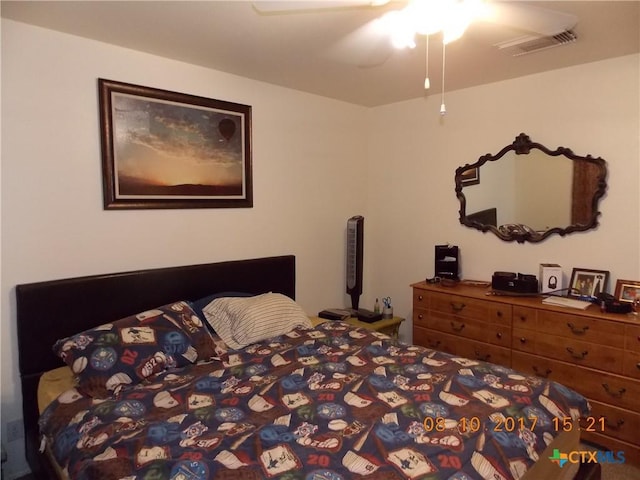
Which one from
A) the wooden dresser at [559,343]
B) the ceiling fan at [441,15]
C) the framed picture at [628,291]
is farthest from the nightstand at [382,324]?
the ceiling fan at [441,15]

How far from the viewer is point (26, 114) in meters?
2.15

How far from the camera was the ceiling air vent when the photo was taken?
89.4 inches

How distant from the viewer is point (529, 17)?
5.27 ft

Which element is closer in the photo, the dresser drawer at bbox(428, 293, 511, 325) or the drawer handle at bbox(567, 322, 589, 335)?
the drawer handle at bbox(567, 322, 589, 335)

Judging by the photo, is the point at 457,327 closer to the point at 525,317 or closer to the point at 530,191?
the point at 525,317

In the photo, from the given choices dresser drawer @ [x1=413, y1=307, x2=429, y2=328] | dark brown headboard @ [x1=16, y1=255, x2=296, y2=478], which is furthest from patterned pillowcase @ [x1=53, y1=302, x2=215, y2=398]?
dresser drawer @ [x1=413, y1=307, x2=429, y2=328]

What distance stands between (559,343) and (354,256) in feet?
5.45

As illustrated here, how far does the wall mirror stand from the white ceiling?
24.2 inches

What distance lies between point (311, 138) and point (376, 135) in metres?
0.79

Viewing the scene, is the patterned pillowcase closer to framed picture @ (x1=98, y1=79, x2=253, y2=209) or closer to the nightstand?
framed picture @ (x1=98, y1=79, x2=253, y2=209)

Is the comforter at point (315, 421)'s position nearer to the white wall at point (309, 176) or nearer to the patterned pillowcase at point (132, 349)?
the patterned pillowcase at point (132, 349)

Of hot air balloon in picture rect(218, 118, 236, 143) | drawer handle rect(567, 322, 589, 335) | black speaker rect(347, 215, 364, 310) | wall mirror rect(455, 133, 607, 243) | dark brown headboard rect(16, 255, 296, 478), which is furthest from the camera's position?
black speaker rect(347, 215, 364, 310)

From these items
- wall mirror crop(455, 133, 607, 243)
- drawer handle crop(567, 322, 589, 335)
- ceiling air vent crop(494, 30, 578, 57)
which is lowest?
drawer handle crop(567, 322, 589, 335)

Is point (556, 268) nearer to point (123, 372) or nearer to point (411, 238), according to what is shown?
point (411, 238)
